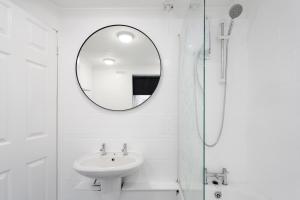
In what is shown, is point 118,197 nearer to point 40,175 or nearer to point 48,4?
point 40,175

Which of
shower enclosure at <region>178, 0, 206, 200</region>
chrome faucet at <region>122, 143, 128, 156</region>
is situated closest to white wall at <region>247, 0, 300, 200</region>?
shower enclosure at <region>178, 0, 206, 200</region>

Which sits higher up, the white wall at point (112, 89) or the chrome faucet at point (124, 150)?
the white wall at point (112, 89)

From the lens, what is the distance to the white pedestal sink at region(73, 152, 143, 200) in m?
1.09

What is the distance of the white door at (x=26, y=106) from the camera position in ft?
3.51

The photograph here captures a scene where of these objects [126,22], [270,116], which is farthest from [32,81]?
[270,116]

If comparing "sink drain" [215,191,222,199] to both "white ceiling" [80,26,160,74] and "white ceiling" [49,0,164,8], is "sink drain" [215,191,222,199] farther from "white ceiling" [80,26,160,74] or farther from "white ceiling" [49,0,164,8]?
"white ceiling" [49,0,164,8]

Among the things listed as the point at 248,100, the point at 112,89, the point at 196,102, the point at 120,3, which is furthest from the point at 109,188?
the point at 120,3

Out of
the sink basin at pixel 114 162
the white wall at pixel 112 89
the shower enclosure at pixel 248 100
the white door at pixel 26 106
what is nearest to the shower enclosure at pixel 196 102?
the shower enclosure at pixel 248 100

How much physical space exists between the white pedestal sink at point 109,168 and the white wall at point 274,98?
3.27ft

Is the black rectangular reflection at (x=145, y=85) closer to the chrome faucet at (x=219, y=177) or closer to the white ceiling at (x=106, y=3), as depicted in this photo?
the white ceiling at (x=106, y=3)

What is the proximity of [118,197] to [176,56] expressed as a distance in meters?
1.36

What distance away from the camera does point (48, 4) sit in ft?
4.60

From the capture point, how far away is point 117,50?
149cm

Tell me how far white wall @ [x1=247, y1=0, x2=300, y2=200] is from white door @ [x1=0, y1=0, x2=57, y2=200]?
183 cm
